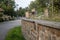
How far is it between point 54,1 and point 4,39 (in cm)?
813

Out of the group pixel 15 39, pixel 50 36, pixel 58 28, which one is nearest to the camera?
pixel 58 28

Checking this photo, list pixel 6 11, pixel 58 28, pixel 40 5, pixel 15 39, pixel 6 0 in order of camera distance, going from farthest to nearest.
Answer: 1. pixel 6 0
2. pixel 6 11
3. pixel 40 5
4. pixel 15 39
5. pixel 58 28

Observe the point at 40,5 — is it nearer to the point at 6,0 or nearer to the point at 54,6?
the point at 54,6

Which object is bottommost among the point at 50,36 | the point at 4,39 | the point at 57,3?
the point at 4,39

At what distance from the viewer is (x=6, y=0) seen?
85.6m

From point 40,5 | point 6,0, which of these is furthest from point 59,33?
point 6,0

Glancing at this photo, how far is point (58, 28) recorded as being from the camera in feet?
13.5

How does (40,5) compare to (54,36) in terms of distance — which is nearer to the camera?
(54,36)

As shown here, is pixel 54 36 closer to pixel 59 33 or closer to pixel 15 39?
pixel 59 33

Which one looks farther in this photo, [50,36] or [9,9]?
[9,9]

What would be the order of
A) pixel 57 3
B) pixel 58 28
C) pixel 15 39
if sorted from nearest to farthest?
pixel 58 28
pixel 15 39
pixel 57 3

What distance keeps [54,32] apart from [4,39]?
36.1ft

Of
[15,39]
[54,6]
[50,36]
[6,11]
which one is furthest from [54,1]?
[6,11]

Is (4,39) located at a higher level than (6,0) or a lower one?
lower
